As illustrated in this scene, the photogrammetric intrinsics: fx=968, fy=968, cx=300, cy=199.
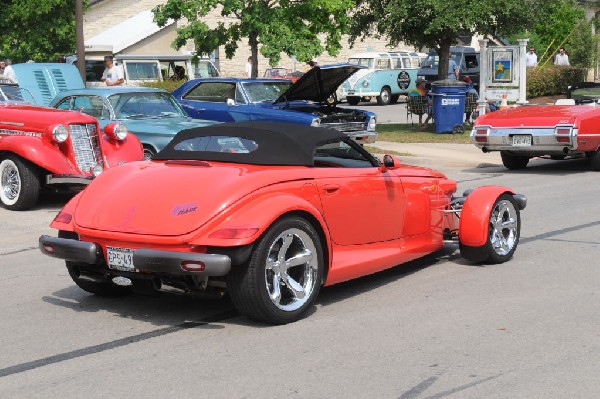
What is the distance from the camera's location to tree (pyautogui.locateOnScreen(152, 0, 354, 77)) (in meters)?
20.5

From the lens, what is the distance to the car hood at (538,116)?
15.0m

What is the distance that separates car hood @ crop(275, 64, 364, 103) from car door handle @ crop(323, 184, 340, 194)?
966 centimetres

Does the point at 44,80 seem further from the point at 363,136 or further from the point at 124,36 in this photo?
the point at 124,36

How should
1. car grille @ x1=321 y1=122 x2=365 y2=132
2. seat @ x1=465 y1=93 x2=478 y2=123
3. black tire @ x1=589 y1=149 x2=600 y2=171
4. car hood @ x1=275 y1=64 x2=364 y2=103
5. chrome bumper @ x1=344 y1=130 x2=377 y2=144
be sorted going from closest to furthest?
black tire @ x1=589 y1=149 x2=600 y2=171 → car hood @ x1=275 y1=64 x2=364 y2=103 → car grille @ x1=321 y1=122 x2=365 y2=132 → chrome bumper @ x1=344 y1=130 x2=377 y2=144 → seat @ x1=465 y1=93 x2=478 y2=123

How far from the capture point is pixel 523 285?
765 cm

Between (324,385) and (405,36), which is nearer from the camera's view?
(324,385)

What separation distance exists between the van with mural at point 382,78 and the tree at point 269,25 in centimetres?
1530

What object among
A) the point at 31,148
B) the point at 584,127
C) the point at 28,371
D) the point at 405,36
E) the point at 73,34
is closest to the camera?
the point at 28,371

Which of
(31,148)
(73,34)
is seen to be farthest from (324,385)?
(73,34)

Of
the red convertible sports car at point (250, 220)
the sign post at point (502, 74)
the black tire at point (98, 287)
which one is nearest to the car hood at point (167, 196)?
the red convertible sports car at point (250, 220)

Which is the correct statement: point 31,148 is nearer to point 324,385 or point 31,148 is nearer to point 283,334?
point 283,334

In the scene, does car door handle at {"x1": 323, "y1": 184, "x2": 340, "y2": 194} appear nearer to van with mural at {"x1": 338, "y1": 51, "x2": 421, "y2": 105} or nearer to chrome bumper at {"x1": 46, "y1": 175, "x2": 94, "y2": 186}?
chrome bumper at {"x1": 46, "y1": 175, "x2": 94, "y2": 186}

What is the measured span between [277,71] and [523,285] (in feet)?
104

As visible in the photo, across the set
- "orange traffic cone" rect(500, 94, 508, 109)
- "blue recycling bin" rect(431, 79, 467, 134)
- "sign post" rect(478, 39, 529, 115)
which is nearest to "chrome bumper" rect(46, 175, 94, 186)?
"blue recycling bin" rect(431, 79, 467, 134)
